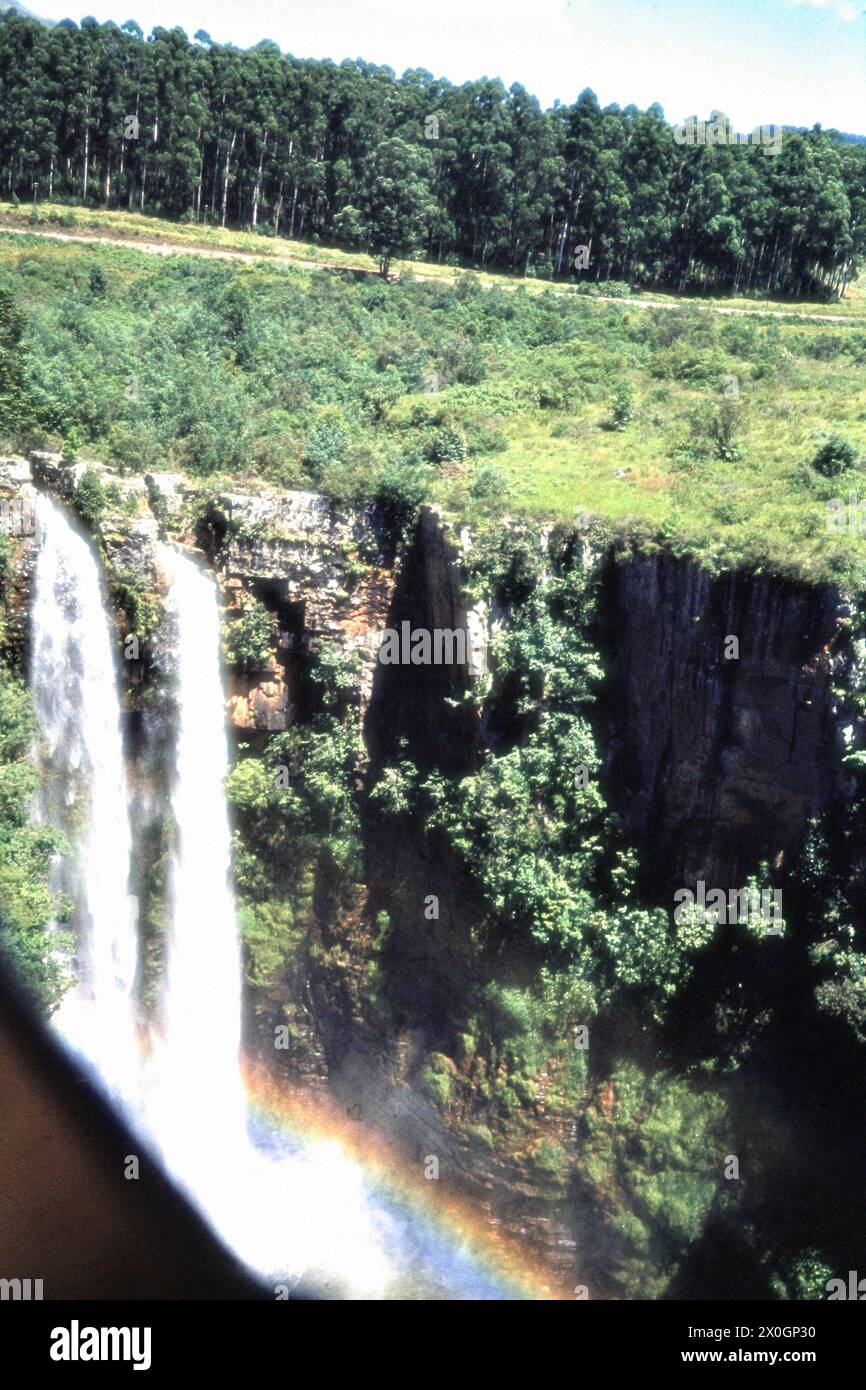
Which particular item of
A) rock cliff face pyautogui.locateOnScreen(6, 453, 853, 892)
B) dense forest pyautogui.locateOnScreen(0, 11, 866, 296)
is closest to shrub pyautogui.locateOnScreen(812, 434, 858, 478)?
rock cliff face pyautogui.locateOnScreen(6, 453, 853, 892)

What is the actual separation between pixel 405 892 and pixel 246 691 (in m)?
6.30

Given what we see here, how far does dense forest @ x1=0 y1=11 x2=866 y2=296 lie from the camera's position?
46.1m

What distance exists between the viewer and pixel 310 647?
27094 millimetres

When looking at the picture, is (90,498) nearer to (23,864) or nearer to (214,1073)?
(23,864)

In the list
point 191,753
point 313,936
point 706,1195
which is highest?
point 191,753

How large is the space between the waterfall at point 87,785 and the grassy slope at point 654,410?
584cm

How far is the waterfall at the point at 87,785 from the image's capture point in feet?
84.6

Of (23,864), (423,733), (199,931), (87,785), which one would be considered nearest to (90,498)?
(87,785)

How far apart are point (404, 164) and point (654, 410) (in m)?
21.1

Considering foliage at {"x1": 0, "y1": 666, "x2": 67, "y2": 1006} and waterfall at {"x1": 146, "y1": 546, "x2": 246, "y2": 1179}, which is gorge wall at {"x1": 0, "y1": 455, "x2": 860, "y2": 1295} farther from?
foliage at {"x1": 0, "y1": 666, "x2": 67, "y2": 1006}

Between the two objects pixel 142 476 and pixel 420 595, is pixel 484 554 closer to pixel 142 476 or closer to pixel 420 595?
pixel 420 595

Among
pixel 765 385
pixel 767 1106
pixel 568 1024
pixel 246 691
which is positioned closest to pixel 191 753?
pixel 246 691

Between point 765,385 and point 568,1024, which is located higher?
point 765,385

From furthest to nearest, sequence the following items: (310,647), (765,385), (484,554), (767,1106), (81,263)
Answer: (81,263) → (765,385) → (310,647) → (484,554) → (767,1106)
